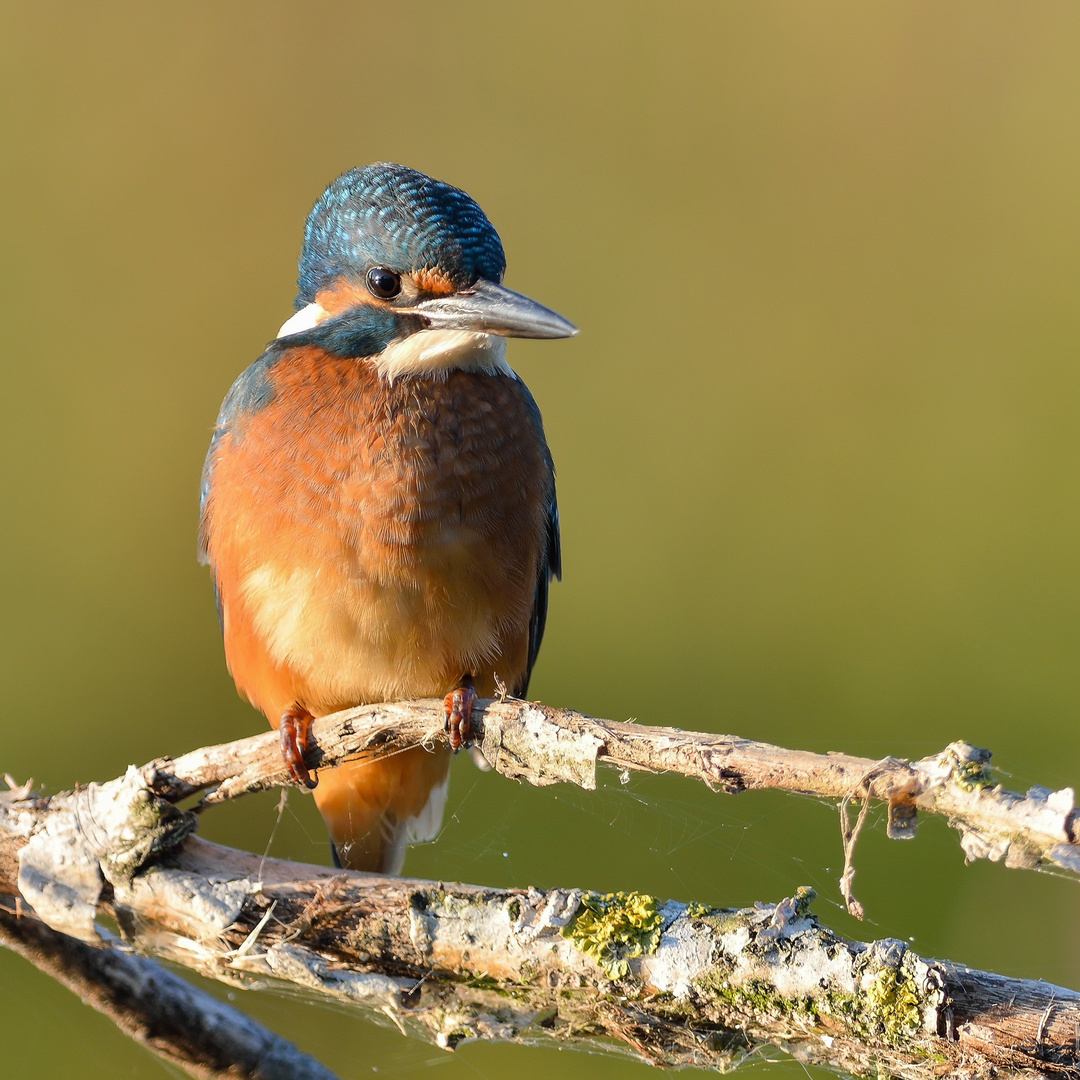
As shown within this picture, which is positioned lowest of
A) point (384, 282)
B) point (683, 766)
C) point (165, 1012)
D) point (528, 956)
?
point (165, 1012)

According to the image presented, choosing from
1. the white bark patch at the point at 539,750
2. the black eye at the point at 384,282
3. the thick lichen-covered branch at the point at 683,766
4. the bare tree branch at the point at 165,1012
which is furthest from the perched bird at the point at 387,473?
the bare tree branch at the point at 165,1012

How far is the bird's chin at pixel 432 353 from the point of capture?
1743mm

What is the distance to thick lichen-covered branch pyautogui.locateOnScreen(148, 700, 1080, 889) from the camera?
0.89m

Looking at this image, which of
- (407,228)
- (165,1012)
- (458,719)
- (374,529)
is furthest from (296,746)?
(407,228)

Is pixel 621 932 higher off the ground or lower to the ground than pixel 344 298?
lower

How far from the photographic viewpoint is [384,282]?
69.8 inches

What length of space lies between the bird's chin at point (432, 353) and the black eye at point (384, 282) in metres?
0.08

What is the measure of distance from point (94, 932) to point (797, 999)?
87 cm

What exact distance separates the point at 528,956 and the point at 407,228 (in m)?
1.11

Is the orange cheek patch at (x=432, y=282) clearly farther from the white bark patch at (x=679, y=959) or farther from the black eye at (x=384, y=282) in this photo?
the white bark patch at (x=679, y=959)

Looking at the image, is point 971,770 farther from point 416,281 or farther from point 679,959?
point 416,281

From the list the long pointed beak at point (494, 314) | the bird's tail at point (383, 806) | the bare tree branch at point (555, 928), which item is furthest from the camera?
the bird's tail at point (383, 806)

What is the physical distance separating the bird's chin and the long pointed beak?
0.07 ft

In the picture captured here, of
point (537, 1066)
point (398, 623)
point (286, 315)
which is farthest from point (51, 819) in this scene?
point (286, 315)
